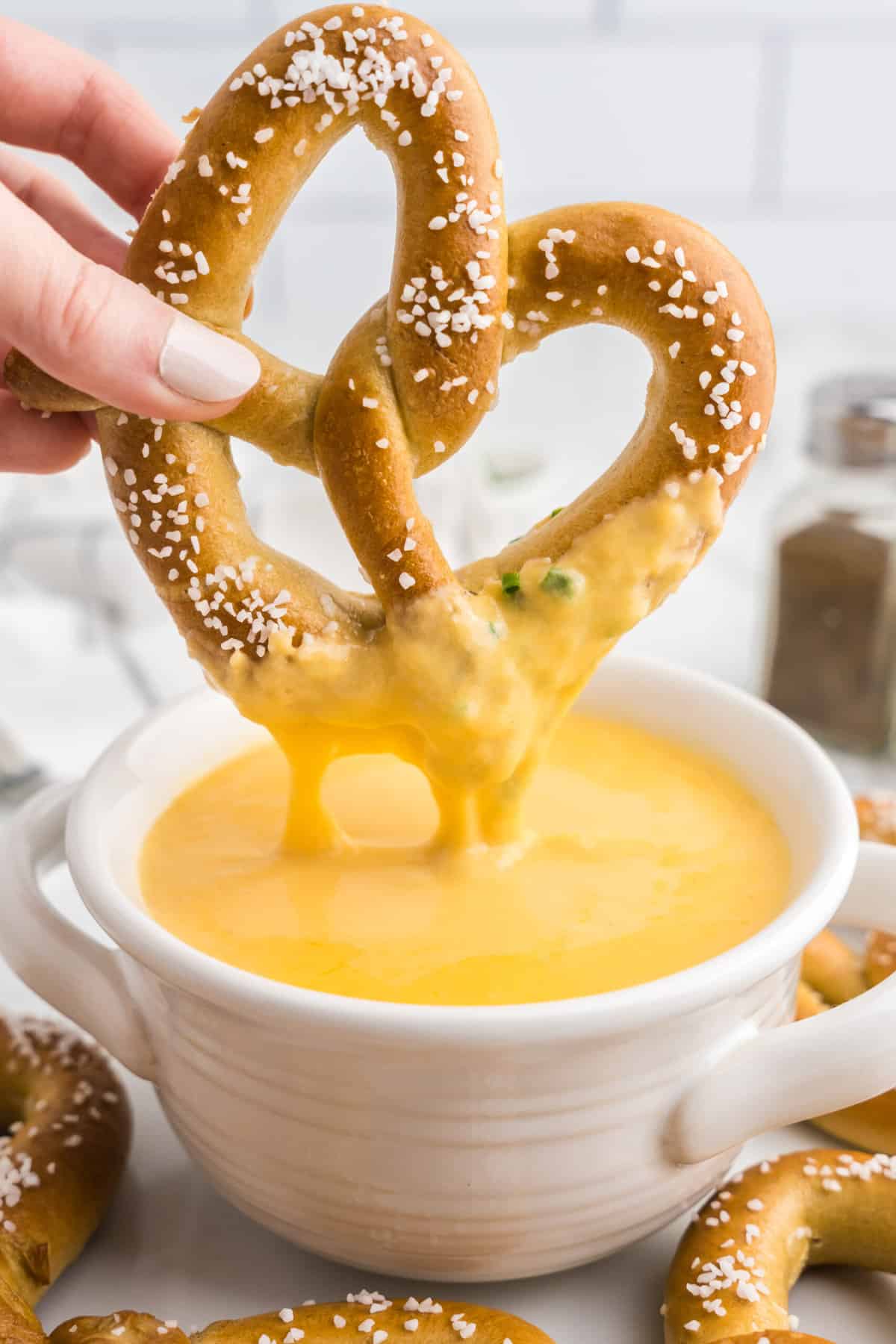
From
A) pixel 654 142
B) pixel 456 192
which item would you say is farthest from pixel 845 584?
pixel 654 142

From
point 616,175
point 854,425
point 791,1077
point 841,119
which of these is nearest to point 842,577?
point 854,425

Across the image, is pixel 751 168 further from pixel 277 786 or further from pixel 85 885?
pixel 85 885

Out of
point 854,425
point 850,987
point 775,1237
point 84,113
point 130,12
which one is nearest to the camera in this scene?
point 775,1237

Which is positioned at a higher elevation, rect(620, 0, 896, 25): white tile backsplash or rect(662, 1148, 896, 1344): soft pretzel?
rect(620, 0, 896, 25): white tile backsplash

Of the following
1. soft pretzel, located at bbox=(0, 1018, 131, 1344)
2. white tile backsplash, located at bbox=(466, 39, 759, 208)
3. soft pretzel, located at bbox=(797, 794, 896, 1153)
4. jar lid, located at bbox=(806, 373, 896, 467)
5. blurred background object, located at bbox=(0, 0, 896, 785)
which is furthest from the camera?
white tile backsplash, located at bbox=(466, 39, 759, 208)

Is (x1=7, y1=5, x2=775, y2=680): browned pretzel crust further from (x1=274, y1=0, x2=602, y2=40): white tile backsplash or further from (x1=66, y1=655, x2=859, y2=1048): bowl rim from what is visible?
(x1=274, y1=0, x2=602, y2=40): white tile backsplash

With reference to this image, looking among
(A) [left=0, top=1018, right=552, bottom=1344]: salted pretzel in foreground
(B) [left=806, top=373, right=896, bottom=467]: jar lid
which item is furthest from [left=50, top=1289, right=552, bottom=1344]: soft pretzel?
(B) [left=806, top=373, right=896, bottom=467]: jar lid

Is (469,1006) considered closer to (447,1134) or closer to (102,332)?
(447,1134)

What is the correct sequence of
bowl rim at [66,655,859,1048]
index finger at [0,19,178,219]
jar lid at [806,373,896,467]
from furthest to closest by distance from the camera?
jar lid at [806,373,896,467]
index finger at [0,19,178,219]
bowl rim at [66,655,859,1048]
